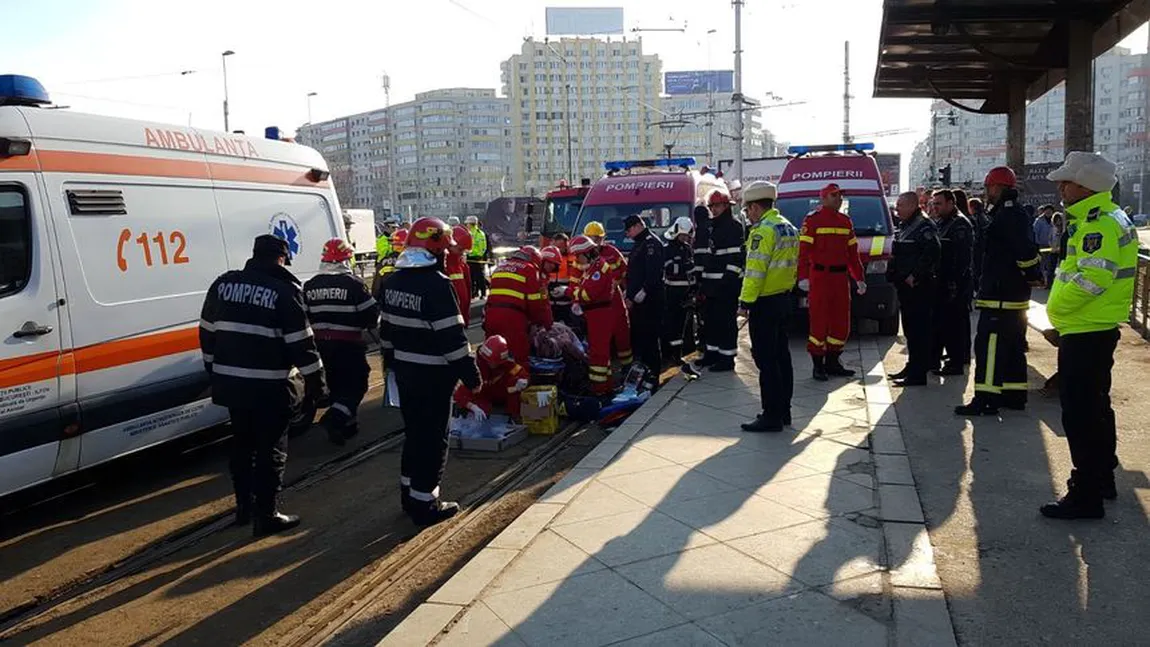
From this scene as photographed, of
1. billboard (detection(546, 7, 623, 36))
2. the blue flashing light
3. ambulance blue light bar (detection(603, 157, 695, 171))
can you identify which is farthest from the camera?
billboard (detection(546, 7, 623, 36))

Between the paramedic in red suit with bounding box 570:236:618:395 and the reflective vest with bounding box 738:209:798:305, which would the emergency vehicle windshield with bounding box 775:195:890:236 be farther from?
the reflective vest with bounding box 738:209:798:305

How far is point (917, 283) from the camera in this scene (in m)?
8.60

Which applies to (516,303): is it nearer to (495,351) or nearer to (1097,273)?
(495,351)

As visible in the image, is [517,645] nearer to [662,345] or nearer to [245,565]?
[245,565]

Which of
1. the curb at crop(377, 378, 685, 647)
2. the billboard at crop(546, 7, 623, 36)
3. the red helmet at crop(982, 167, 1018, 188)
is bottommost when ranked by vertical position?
the curb at crop(377, 378, 685, 647)

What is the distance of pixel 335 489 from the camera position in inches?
254

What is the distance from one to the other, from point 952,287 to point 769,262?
9.44 ft

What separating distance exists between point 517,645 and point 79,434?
353 centimetres

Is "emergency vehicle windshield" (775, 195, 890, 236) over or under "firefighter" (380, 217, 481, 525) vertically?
over

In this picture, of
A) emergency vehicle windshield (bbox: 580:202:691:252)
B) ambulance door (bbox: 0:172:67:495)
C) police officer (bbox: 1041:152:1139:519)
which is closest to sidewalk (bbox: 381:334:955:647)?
police officer (bbox: 1041:152:1139:519)

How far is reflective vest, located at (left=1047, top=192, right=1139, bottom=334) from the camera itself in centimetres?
473

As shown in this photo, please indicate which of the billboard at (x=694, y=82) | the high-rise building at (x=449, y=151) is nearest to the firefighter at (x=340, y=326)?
the billboard at (x=694, y=82)

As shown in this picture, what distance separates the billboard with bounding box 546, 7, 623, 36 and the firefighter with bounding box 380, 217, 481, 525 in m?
94.2

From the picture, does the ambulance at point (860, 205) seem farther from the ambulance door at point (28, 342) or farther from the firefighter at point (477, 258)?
the ambulance door at point (28, 342)
